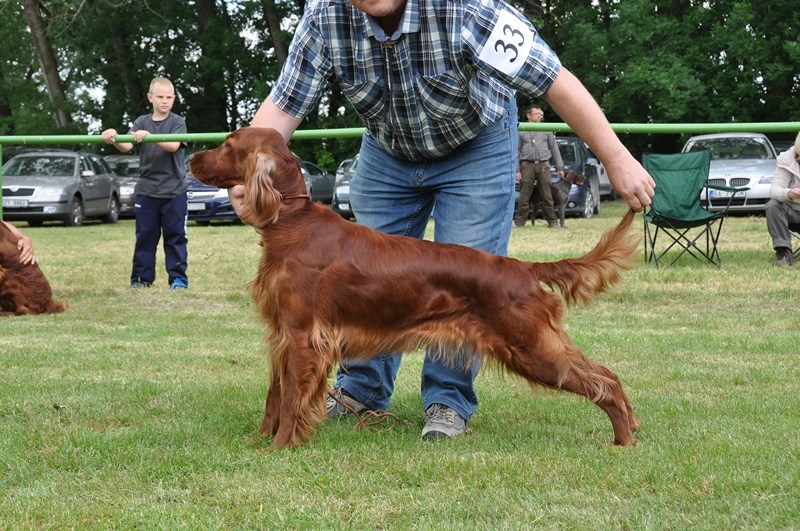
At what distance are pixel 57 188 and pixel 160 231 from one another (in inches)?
398

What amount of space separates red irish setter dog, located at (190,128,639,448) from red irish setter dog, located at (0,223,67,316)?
409 centimetres

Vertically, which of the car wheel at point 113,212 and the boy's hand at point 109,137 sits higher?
the boy's hand at point 109,137

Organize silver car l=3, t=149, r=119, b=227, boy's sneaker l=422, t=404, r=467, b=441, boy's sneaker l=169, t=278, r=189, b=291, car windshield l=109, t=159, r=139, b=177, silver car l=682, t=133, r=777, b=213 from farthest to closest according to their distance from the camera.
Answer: car windshield l=109, t=159, r=139, b=177 → silver car l=3, t=149, r=119, b=227 → silver car l=682, t=133, r=777, b=213 → boy's sneaker l=169, t=278, r=189, b=291 → boy's sneaker l=422, t=404, r=467, b=441

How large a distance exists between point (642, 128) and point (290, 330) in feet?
12.6

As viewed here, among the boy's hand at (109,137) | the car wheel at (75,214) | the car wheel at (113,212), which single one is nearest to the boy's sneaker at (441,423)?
the boy's hand at (109,137)

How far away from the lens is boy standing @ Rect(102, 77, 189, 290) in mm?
8492

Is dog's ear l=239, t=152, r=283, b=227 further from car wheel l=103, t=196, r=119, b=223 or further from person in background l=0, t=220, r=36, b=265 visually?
car wheel l=103, t=196, r=119, b=223

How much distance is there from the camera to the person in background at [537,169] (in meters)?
15.2

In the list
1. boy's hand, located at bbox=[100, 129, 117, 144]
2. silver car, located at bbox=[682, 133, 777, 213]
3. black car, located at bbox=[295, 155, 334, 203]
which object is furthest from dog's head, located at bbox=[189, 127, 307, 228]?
black car, located at bbox=[295, 155, 334, 203]

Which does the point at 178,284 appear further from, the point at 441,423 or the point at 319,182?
the point at 319,182

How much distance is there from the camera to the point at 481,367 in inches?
144

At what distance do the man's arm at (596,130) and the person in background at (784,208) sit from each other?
258 inches

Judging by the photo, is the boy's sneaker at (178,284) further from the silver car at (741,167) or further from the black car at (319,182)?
the black car at (319,182)

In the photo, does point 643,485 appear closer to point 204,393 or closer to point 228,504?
point 228,504
